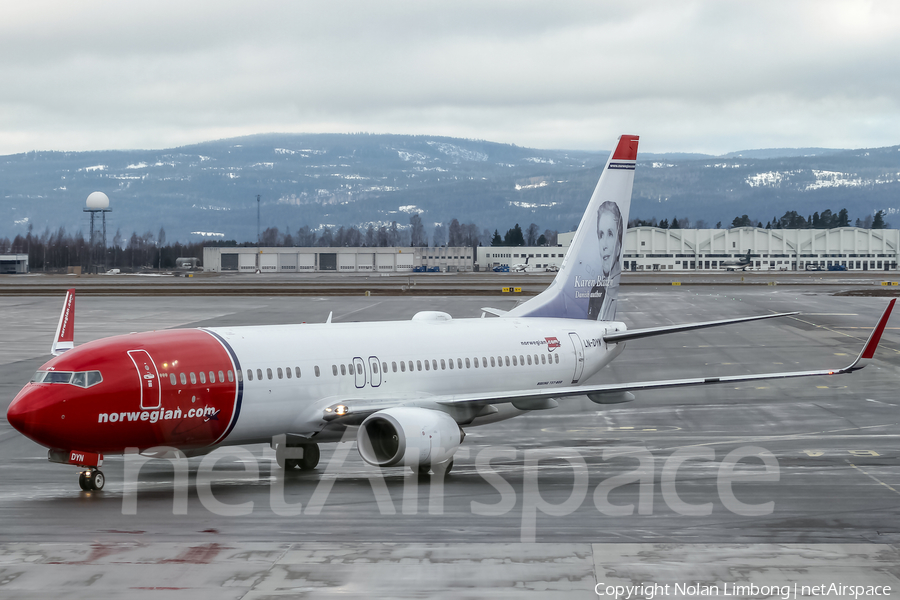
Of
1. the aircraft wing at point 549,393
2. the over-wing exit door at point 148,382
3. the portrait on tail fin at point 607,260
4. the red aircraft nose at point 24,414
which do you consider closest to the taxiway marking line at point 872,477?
the aircraft wing at point 549,393

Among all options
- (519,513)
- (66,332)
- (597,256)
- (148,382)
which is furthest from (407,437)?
(597,256)

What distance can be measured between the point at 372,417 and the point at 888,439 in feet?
54.4

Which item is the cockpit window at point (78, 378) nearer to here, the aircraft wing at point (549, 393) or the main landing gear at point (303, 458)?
the aircraft wing at point (549, 393)

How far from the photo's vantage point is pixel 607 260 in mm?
33062

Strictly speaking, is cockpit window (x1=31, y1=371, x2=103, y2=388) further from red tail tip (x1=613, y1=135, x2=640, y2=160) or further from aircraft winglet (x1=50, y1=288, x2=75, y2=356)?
red tail tip (x1=613, y1=135, x2=640, y2=160)

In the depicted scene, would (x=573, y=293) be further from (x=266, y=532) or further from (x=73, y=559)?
(x=73, y=559)

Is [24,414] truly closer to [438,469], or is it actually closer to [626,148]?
[438,469]

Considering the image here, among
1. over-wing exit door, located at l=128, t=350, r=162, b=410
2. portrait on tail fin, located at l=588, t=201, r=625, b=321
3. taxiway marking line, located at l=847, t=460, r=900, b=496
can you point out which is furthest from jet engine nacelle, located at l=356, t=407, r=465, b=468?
portrait on tail fin, located at l=588, t=201, r=625, b=321

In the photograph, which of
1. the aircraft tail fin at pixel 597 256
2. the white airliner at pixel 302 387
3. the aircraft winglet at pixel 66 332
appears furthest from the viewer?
the aircraft tail fin at pixel 597 256

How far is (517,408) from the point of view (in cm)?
2656

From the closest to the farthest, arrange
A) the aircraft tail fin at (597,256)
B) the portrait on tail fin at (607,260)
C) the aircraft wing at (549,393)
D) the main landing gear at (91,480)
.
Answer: the main landing gear at (91,480), the aircraft wing at (549,393), the aircraft tail fin at (597,256), the portrait on tail fin at (607,260)

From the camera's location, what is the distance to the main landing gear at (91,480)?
22797 millimetres

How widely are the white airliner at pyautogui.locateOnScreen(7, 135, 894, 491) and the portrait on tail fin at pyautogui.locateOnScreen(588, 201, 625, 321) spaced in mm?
3276

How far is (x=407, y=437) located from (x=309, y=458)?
14.6 ft
